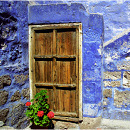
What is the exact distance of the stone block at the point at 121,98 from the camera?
255 centimetres

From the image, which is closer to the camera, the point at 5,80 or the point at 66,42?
the point at 5,80

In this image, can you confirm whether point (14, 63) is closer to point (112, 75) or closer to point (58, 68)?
point (58, 68)

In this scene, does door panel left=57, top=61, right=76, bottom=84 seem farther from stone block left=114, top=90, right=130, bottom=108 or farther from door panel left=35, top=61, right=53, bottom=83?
stone block left=114, top=90, right=130, bottom=108

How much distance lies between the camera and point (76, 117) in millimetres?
2537

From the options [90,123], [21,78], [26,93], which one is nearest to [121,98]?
[90,123]

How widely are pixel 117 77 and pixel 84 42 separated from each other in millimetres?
872

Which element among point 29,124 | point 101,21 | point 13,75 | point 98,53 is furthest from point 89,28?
point 29,124

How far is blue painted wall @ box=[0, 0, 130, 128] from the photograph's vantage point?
2.33 m

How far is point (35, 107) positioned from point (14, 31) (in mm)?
1329

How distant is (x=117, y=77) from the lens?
2568 millimetres

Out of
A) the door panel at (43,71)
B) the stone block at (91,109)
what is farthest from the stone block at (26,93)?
the stone block at (91,109)

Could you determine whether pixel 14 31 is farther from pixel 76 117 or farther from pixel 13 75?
pixel 76 117

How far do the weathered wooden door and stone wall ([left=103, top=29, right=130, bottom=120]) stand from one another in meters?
0.54

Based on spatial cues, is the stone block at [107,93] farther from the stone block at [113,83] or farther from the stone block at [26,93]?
the stone block at [26,93]
